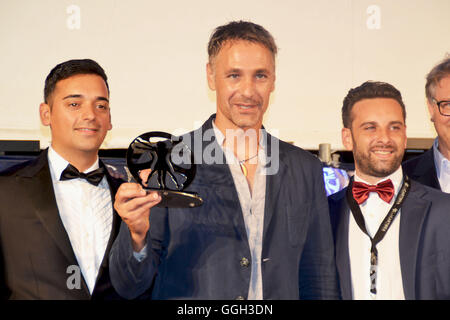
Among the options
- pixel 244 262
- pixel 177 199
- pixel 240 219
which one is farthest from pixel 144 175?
pixel 244 262

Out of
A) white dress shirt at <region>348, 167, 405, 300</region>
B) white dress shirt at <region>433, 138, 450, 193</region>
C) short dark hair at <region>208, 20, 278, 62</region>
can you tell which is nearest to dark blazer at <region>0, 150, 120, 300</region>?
short dark hair at <region>208, 20, 278, 62</region>

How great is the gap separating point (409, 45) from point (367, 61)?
0.42 meters

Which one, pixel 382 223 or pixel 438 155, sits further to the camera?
pixel 438 155

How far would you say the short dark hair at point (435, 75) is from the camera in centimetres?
374

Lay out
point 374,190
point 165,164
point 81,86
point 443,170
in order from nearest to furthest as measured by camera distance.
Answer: point 165,164 < point 81,86 < point 374,190 < point 443,170

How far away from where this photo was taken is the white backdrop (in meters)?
3.87

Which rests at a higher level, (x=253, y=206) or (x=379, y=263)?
(x=253, y=206)

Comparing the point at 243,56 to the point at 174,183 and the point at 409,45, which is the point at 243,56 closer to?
the point at 174,183

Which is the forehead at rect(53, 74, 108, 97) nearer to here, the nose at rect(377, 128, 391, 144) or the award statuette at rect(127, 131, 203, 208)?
the award statuette at rect(127, 131, 203, 208)

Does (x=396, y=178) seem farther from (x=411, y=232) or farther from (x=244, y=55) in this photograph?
(x=244, y=55)

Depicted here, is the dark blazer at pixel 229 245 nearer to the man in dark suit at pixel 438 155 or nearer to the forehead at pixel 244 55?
the forehead at pixel 244 55

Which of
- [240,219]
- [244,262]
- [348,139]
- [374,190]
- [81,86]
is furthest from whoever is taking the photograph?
[348,139]

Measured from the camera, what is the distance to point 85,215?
2.83 meters

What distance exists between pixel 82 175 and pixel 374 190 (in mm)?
1900
